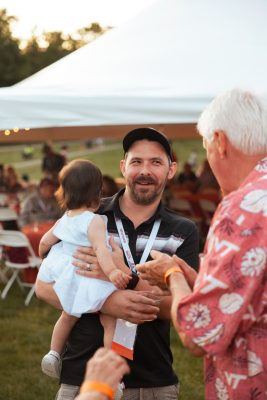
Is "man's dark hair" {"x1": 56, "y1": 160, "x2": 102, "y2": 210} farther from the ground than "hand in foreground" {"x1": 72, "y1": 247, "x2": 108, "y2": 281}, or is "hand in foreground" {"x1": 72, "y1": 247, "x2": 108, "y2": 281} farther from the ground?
"man's dark hair" {"x1": 56, "y1": 160, "x2": 102, "y2": 210}

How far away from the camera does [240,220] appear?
2217mm

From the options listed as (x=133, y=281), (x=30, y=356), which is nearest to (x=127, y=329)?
(x=133, y=281)

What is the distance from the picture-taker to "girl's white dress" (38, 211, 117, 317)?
313cm

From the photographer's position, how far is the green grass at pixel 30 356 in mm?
5895

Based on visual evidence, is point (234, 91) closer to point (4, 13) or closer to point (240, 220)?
point (240, 220)

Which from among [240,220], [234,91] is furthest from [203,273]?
[234,91]

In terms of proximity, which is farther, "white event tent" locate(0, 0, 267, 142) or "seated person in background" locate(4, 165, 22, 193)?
"seated person in background" locate(4, 165, 22, 193)

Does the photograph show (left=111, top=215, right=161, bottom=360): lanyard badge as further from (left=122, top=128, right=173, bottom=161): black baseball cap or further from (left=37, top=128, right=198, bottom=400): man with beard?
(left=122, top=128, right=173, bottom=161): black baseball cap

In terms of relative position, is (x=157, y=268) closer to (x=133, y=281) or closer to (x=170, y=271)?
(x=170, y=271)

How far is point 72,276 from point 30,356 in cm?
395

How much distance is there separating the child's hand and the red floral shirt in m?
0.77

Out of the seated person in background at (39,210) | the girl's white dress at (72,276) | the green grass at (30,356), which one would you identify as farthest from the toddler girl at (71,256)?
the seated person in background at (39,210)

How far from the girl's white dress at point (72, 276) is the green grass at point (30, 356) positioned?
272 centimetres

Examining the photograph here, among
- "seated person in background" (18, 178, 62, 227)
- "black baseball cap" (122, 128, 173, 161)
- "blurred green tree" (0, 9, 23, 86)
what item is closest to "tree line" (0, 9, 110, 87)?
"blurred green tree" (0, 9, 23, 86)
